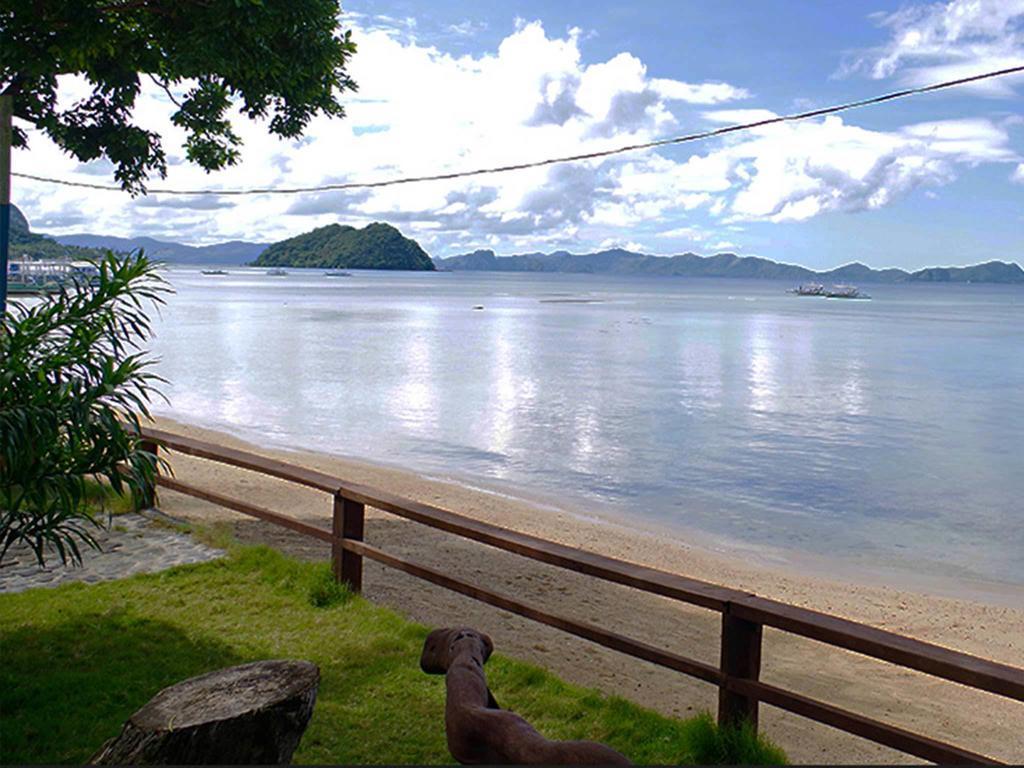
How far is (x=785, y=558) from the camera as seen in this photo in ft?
46.4

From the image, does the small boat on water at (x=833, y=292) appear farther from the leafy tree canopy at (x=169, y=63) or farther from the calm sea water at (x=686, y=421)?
the leafy tree canopy at (x=169, y=63)

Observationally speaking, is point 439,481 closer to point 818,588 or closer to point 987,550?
point 818,588

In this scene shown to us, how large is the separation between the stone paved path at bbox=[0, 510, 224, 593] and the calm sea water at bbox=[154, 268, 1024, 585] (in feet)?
30.8

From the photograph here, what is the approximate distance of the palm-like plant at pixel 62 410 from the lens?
478 centimetres

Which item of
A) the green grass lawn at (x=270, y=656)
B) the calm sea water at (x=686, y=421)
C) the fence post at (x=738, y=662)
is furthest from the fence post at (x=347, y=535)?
the calm sea water at (x=686, y=421)

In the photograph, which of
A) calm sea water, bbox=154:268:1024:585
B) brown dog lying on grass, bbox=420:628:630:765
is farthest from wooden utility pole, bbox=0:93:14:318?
calm sea water, bbox=154:268:1024:585

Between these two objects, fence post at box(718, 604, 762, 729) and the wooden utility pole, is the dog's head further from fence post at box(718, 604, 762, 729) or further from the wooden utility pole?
the wooden utility pole

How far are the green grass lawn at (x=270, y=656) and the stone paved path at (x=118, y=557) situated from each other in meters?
0.29

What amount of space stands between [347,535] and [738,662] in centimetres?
321

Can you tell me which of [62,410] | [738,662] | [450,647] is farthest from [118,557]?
[450,647]

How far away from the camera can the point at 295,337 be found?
57125 millimetres

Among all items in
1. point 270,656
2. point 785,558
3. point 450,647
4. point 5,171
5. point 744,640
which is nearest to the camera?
point 450,647

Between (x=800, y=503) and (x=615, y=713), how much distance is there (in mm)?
13618

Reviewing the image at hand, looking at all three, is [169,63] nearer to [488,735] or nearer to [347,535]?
[347,535]
